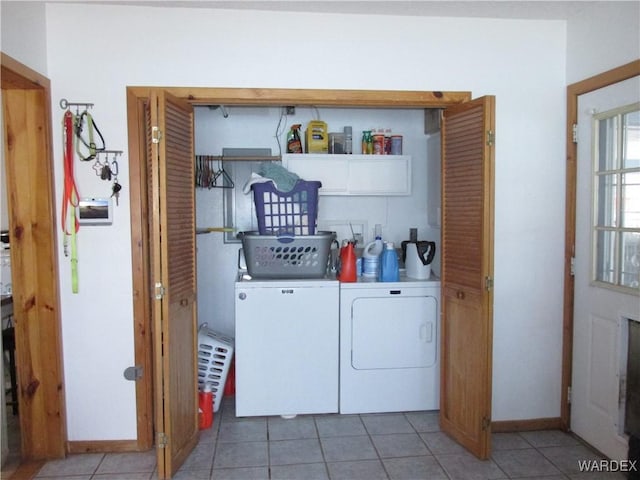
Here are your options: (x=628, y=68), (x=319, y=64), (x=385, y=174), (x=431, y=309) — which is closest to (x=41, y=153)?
(x=319, y=64)

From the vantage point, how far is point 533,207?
2895 millimetres

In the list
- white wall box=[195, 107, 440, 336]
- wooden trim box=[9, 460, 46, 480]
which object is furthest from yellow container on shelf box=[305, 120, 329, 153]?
wooden trim box=[9, 460, 46, 480]

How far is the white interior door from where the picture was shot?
7.95 ft

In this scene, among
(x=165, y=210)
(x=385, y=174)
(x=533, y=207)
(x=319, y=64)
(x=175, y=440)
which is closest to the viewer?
(x=165, y=210)

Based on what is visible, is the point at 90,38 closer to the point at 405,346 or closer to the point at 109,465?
the point at 109,465

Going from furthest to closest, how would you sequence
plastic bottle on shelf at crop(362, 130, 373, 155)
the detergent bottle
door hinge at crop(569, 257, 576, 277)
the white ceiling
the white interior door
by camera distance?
plastic bottle on shelf at crop(362, 130, 373, 155)
the detergent bottle
door hinge at crop(569, 257, 576, 277)
the white ceiling
the white interior door

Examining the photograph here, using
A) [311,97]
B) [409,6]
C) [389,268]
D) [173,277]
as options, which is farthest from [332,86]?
[173,277]

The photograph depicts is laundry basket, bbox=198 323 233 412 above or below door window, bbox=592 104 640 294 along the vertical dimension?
below

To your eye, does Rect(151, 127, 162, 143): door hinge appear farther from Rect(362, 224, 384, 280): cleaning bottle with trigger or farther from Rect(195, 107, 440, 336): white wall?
Rect(362, 224, 384, 280): cleaning bottle with trigger

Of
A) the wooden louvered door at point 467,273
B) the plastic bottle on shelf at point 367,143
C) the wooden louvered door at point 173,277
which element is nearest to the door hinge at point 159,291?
the wooden louvered door at point 173,277

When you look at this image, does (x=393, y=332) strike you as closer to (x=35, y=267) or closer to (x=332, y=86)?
(x=332, y=86)

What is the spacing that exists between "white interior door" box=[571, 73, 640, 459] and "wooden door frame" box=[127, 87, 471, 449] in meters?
0.75

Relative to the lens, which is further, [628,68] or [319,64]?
[319,64]

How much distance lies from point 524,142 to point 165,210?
2.06 m
